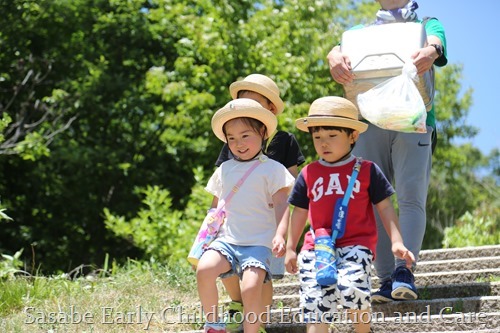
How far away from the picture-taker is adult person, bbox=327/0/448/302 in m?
4.58

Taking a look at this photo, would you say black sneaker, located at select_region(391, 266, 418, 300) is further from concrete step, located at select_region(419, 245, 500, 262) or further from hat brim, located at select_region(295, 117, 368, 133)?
concrete step, located at select_region(419, 245, 500, 262)

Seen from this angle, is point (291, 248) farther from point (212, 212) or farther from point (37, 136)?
point (37, 136)

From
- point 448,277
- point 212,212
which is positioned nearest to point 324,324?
point 212,212

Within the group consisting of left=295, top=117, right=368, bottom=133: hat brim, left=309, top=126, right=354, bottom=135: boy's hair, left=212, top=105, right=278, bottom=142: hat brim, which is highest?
left=212, top=105, right=278, bottom=142: hat brim

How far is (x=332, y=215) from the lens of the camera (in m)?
3.99

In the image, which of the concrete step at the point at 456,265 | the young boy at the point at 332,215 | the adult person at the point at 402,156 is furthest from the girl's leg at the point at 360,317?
the concrete step at the point at 456,265

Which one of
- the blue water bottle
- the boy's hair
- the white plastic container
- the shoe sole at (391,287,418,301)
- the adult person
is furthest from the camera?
the adult person

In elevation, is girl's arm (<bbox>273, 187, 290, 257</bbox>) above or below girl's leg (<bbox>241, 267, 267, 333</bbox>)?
above

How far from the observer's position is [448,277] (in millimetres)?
5238

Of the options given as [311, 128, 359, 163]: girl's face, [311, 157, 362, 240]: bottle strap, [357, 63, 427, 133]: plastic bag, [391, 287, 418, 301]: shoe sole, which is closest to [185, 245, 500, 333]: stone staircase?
[391, 287, 418, 301]: shoe sole

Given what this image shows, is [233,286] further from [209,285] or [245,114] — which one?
[245,114]

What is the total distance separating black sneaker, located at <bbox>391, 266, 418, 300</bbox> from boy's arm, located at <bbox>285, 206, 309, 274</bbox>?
66 cm

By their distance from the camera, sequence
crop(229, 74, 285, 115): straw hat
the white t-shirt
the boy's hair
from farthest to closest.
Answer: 1. crop(229, 74, 285, 115): straw hat
2. the white t-shirt
3. the boy's hair

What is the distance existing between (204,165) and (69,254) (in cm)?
309
